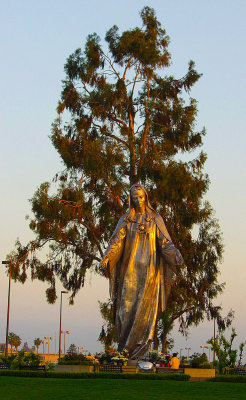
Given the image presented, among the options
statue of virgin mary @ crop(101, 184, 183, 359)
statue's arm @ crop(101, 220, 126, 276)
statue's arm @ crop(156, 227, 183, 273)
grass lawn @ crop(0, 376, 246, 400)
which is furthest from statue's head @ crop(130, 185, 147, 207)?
grass lawn @ crop(0, 376, 246, 400)

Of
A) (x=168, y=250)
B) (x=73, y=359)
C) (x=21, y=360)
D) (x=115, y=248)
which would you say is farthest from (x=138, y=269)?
(x=21, y=360)

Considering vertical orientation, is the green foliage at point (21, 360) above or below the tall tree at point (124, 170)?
below

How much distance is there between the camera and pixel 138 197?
70.2ft

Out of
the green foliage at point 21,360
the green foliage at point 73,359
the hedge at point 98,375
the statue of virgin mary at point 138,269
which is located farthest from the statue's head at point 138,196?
the hedge at point 98,375

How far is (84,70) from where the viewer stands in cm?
3681

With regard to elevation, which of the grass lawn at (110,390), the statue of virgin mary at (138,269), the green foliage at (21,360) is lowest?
the grass lawn at (110,390)

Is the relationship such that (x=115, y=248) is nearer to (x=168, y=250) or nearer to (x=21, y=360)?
(x=168, y=250)

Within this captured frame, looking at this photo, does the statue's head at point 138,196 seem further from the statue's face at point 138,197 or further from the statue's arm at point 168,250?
the statue's arm at point 168,250

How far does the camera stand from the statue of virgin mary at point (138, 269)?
20.9m

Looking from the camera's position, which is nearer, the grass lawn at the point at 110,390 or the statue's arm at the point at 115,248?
the grass lawn at the point at 110,390

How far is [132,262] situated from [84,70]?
59.3ft

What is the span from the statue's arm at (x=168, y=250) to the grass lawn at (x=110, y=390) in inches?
263

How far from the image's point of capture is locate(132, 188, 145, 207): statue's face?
21.4m

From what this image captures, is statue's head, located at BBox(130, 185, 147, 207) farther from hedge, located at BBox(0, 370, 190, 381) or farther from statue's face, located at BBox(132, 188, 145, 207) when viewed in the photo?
hedge, located at BBox(0, 370, 190, 381)
